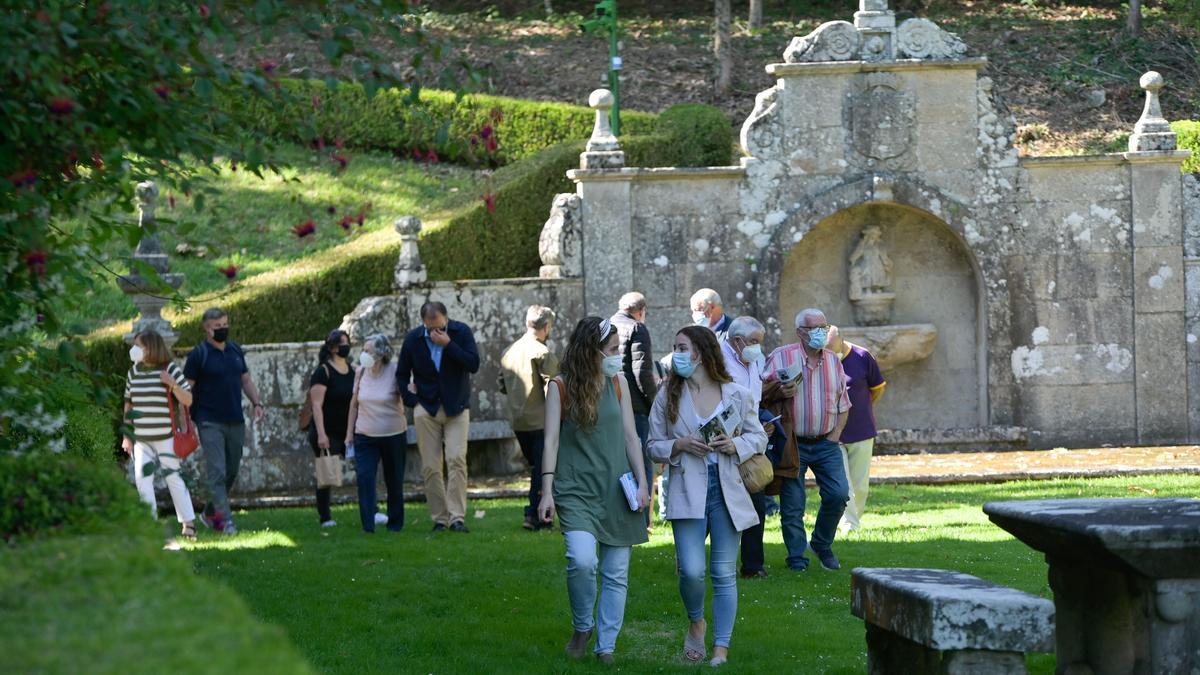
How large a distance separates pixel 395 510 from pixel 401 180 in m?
11.3

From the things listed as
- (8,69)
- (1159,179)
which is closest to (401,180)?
(1159,179)

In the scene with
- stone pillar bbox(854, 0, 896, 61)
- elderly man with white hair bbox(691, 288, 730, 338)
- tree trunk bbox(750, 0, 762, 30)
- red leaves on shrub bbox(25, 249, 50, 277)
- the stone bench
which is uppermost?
tree trunk bbox(750, 0, 762, 30)

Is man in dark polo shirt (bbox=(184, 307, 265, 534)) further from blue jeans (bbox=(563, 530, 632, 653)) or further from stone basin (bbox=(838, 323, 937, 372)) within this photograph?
stone basin (bbox=(838, 323, 937, 372))

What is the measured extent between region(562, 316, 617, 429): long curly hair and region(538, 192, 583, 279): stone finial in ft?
23.5

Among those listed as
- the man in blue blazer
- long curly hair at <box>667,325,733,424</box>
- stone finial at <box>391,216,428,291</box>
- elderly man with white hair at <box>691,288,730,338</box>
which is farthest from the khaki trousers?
long curly hair at <box>667,325,733,424</box>

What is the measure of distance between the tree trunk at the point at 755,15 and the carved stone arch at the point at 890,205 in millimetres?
13901

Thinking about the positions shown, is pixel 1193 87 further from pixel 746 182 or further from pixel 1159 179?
pixel 746 182

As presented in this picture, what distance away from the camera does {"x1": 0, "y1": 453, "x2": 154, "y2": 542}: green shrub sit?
5246 millimetres

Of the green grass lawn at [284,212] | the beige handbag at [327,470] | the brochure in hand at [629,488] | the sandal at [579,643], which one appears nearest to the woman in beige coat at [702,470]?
the brochure in hand at [629,488]

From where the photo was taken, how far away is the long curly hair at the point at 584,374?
777cm

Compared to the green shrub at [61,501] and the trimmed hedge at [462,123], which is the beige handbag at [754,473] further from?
the trimmed hedge at [462,123]

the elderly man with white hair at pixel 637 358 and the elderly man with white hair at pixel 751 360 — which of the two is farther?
the elderly man with white hair at pixel 637 358

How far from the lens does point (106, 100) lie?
20.6ft

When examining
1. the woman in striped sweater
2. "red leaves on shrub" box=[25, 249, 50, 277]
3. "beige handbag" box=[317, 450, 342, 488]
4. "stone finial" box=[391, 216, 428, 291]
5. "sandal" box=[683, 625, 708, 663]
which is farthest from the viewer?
"stone finial" box=[391, 216, 428, 291]
